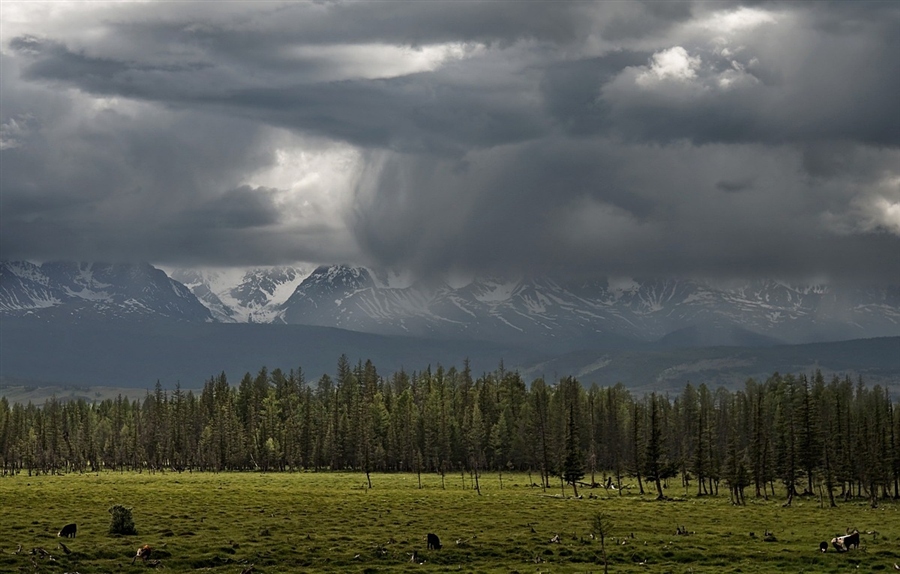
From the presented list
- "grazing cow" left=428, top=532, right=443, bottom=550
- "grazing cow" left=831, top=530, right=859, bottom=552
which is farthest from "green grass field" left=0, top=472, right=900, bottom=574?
"grazing cow" left=831, top=530, right=859, bottom=552

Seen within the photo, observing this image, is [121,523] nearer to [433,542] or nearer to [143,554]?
[143,554]

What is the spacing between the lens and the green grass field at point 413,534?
223 feet

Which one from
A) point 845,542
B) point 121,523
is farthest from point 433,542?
Result: point 845,542

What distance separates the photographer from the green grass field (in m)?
68.1

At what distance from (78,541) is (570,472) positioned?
286 ft

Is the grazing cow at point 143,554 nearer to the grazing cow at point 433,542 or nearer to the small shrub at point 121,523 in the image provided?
the small shrub at point 121,523

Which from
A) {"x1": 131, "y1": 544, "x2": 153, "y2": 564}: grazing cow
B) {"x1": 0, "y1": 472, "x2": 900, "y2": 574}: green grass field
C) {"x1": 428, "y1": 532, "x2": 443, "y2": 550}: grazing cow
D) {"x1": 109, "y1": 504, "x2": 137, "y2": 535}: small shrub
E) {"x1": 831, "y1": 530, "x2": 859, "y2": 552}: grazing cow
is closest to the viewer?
{"x1": 131, "y1": 544, "x2": 153, "y2": 564}: grazing cow

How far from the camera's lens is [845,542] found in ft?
250

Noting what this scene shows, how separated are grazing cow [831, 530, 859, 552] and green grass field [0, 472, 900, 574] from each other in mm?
1465

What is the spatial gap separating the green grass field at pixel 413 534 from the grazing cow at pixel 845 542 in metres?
1.46

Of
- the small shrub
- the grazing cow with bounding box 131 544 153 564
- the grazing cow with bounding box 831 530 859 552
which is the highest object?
the small shrub

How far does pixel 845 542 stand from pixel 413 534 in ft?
111

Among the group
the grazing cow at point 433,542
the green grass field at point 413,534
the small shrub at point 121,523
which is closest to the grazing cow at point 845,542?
the green grass field at point 413,534

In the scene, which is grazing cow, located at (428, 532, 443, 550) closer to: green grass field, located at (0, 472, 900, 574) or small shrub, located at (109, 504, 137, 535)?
green grass field, located at (0, 472, 900, 574)
